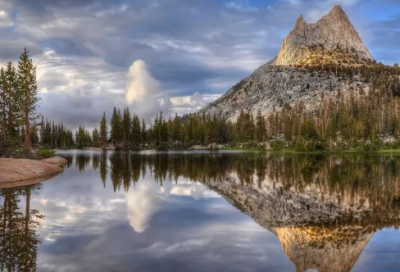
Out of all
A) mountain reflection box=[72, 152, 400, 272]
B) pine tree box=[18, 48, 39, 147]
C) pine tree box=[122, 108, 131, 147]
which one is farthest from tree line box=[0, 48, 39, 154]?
pine tree box=[122, 108, 131, 147]

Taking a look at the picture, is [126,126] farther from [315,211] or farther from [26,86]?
[315,211]

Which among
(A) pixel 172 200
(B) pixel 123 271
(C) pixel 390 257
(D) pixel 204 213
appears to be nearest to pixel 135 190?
(A) pixel 172 200

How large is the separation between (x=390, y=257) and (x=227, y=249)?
5.97 meters

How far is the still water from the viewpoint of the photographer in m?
12.9

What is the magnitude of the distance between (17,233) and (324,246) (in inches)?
508


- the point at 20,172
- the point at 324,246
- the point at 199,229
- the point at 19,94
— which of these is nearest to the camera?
the point at 324,246

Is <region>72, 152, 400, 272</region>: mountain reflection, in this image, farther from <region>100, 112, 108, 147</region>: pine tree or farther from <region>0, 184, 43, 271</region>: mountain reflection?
<region>100, 112, 108, 147</region>: pine tree

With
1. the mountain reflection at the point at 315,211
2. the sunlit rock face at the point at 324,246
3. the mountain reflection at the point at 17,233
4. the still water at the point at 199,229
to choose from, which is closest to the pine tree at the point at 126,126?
the mountain reflection at the point at 315,211

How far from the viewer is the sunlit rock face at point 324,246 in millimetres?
13032

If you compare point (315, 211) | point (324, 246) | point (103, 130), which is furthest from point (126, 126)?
point (324, 246)

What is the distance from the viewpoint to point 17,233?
16.1 meters

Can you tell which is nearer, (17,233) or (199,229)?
(17,233)

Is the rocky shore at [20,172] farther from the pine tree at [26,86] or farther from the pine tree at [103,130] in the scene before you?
the pine tree at [103,130]

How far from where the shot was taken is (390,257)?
13680mm
